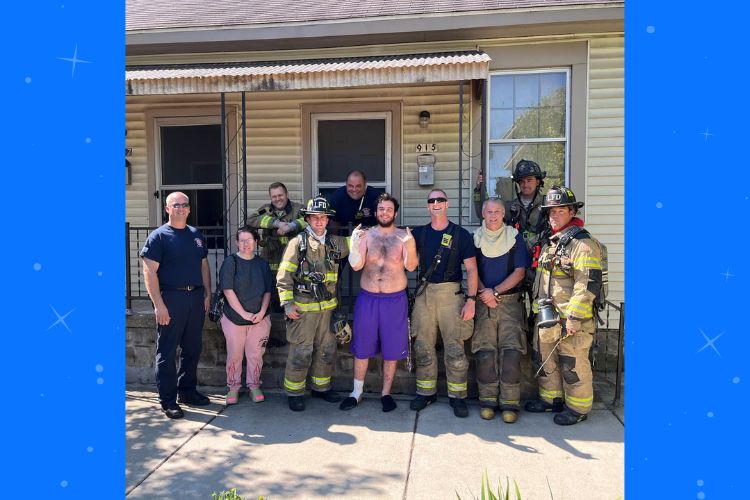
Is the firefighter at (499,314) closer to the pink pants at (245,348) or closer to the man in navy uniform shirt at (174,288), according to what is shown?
the pink pants at (245,348)

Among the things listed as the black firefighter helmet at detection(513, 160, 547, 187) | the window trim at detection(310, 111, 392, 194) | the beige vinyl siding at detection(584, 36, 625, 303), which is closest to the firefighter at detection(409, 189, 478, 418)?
the black firefighter helmet at detection(513, 160, 547, 187)

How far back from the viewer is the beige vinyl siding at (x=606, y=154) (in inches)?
256

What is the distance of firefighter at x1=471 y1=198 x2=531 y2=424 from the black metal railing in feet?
3.66

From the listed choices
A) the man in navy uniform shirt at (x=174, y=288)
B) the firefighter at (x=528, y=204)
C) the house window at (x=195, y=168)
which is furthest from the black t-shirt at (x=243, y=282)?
the house window at (x=195, y=168)

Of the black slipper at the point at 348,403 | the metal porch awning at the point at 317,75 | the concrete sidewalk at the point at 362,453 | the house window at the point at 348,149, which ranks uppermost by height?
the metal porch awning at the point at 317,75

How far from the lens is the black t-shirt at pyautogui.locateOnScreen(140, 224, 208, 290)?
4.57m

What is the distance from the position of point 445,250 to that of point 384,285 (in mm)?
640

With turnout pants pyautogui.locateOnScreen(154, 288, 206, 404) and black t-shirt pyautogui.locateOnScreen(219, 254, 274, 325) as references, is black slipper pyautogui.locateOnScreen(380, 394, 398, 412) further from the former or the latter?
turnout pants pyautogui.locateOnScreen(154, 288, 206, 404)

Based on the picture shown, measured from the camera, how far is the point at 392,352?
4.80 m

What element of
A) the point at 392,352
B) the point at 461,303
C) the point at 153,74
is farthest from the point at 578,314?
the point at 153,74

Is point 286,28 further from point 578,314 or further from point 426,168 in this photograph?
point 578,314

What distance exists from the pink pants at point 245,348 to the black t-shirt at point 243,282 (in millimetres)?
89

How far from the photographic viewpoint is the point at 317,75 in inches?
225

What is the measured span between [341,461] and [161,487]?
1.26 metres
